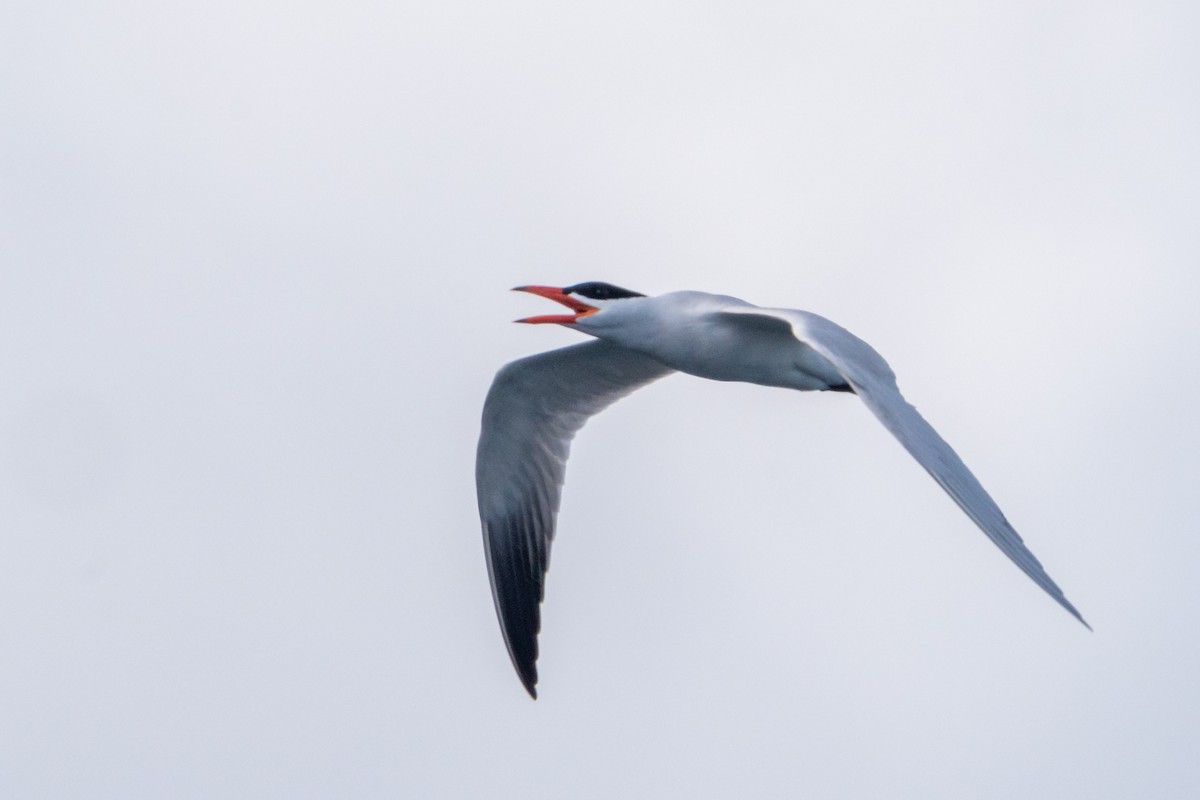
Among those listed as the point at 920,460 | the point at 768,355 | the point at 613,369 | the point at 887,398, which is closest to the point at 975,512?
the point at 920,460

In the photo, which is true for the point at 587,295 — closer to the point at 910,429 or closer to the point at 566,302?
the point at 566,302

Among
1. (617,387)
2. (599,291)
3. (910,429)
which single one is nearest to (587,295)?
(599,291)

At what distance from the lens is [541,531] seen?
14562 millimetres

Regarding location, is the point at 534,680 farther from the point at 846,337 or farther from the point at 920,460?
the point at 920,460

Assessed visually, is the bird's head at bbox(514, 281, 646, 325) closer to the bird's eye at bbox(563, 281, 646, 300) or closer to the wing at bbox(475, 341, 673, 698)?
the bird's eye at bbox(563, 281, 646, 300)

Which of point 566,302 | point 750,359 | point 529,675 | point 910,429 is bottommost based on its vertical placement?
point 529,675

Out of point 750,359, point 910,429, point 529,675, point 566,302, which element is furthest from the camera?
point 529,675

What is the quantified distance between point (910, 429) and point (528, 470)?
5726 mm

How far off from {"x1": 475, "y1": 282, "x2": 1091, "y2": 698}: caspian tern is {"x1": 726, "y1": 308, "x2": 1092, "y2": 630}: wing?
1cm

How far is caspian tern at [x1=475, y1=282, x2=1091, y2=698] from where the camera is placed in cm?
959

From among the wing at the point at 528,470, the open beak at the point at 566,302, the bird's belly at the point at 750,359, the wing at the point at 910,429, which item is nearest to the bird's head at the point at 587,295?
the open beak at the point at 566,302

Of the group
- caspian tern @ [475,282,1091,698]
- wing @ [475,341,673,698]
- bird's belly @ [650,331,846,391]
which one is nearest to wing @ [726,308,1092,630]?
caspian tern @ [475,282,1091,698]

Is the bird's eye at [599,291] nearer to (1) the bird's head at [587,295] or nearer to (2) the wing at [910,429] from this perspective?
(1) the bird's head at [587,295]

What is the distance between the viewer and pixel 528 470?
47.9ft
